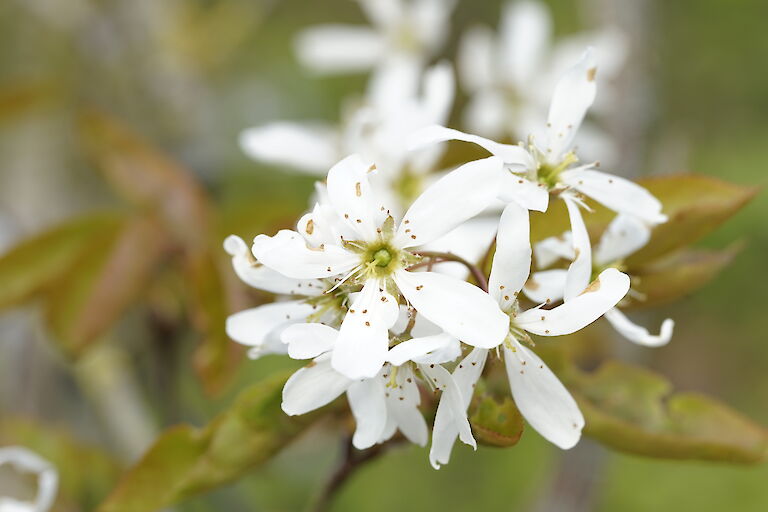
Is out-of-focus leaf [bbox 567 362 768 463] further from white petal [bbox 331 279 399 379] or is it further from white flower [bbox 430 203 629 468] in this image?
white petal [bbox 331 279 399 379]

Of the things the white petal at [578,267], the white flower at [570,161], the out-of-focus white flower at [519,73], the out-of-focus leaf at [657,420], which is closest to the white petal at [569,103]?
the white flower at [570,161]

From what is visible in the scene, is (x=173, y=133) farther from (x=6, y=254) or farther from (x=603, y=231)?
(x=603, y=231)

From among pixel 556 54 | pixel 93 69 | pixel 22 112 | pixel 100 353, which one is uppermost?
pixel 22 112

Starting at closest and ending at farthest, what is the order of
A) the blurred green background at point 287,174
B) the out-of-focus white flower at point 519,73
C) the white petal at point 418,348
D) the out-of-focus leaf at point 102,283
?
the white petal at point 418,348 < the out-of-focus leaf at point 102,283 < the out-of-focus white flower at point 519,73 < the blurred green background at point 287,174

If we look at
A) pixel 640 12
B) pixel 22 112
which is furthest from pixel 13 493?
pixel 640 12

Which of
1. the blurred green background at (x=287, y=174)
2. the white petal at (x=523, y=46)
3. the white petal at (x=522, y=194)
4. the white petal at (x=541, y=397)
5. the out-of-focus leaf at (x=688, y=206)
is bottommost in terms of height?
the blurred green background at (x=287, y=174)

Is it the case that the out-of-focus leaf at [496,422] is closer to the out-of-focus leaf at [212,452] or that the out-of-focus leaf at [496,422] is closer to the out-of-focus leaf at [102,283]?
the out-of-focus leaf at [212,452]

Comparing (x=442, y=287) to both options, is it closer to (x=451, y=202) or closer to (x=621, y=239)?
(x=451, y=202)
